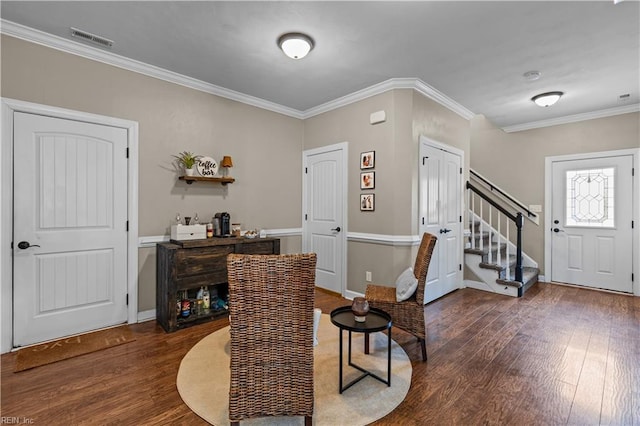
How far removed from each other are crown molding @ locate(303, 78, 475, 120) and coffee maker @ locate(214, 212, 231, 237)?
6.96ft

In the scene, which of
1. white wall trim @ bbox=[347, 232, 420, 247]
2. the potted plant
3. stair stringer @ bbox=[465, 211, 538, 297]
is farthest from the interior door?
the potted plant

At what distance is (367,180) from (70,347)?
3519mm

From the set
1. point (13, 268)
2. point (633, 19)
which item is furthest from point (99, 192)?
point (633, 19)

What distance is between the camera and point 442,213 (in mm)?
4285

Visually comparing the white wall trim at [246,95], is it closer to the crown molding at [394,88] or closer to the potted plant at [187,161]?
the crown molding at [394,88]

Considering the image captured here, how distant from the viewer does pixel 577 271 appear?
488 centimetres

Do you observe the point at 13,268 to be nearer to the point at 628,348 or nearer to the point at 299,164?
the point at 299,164

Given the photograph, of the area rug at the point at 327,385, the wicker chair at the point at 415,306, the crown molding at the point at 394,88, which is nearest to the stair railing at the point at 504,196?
the crown molding at the point at 394,88

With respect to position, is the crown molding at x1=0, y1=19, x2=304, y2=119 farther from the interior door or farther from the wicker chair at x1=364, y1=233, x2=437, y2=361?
the interior door

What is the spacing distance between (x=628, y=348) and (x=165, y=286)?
4.37m

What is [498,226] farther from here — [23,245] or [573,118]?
[23,245]

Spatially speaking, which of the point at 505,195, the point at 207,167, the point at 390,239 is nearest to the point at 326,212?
the point at 390,239

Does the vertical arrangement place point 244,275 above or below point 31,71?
below

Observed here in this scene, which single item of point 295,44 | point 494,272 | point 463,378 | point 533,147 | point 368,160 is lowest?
point 463,378
